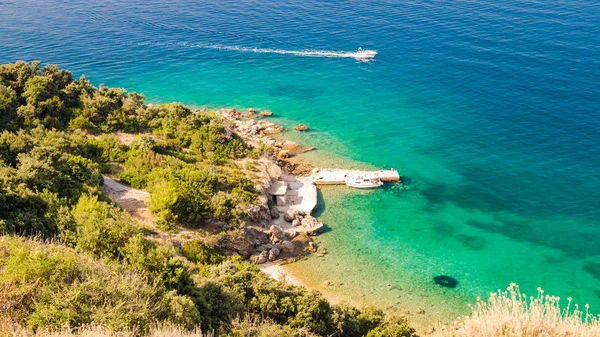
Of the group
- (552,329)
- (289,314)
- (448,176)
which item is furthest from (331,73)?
(552,329)

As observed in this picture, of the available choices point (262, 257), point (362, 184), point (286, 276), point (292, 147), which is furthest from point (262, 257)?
point (292, 147)

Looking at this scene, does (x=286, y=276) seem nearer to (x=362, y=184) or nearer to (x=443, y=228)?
(x=362, y=184)

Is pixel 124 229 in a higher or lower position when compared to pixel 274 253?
higher

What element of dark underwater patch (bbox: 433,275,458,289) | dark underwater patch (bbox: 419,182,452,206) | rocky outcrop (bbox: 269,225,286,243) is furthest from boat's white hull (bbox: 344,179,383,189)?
dark underwater patch (bbox: 433,275,458,289)

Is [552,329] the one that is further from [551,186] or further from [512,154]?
[512,154]

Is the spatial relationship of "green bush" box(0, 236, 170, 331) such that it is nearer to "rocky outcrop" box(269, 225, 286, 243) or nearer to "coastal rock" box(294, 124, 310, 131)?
"rocky outcrop" box(269, 225, 286, 243)

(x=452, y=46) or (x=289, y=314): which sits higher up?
(x=452, y=46)
